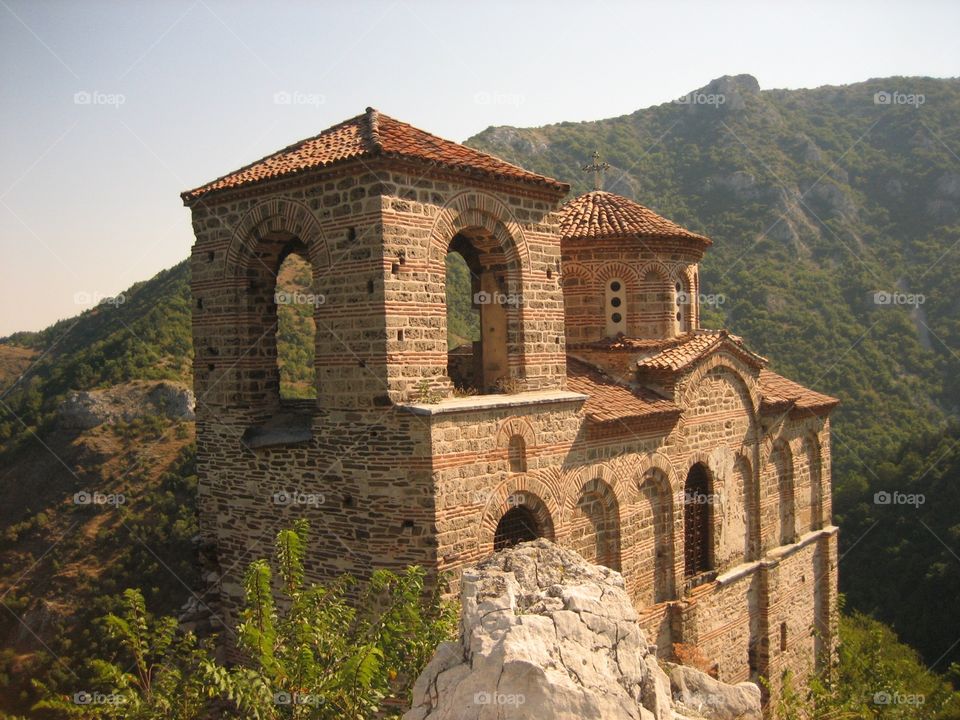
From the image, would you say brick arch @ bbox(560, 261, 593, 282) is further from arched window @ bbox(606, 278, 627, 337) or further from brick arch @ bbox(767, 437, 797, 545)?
brick arch @ bbox(767, 437, 797, 545)

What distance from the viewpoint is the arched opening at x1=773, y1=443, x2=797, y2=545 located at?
15.9 meters

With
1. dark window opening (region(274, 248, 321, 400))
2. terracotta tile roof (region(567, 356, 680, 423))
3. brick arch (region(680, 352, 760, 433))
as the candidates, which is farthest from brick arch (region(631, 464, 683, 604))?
dark window opening (region(274, 248, 321, 400))

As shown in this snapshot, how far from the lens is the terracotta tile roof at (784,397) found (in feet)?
49.6

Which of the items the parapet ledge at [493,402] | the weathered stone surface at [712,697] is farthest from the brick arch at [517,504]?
the weathered stone surface at [712,697]

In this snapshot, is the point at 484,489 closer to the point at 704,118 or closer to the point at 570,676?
the point at 570,676

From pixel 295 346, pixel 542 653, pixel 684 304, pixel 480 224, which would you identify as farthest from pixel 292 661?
pixel 295 346

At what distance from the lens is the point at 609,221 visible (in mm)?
14633

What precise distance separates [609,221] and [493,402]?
19.9 feet

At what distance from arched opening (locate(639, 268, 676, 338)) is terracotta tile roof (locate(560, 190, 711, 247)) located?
0.80 m

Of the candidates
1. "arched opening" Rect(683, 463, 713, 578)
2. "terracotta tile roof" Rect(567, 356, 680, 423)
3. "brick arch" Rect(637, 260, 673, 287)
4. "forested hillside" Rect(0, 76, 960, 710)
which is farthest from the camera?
"forested hillside" Rect(0, 76, 960, 710)

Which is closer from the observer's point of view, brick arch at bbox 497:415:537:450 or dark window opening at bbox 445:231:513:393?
brick arch at bbox 497:415:537:450

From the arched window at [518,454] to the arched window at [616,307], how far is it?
485 centimetres

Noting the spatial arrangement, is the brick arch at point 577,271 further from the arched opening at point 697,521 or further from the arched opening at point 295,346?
the arched opening at point 295,346

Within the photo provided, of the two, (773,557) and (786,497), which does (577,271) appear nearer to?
(786,497)
